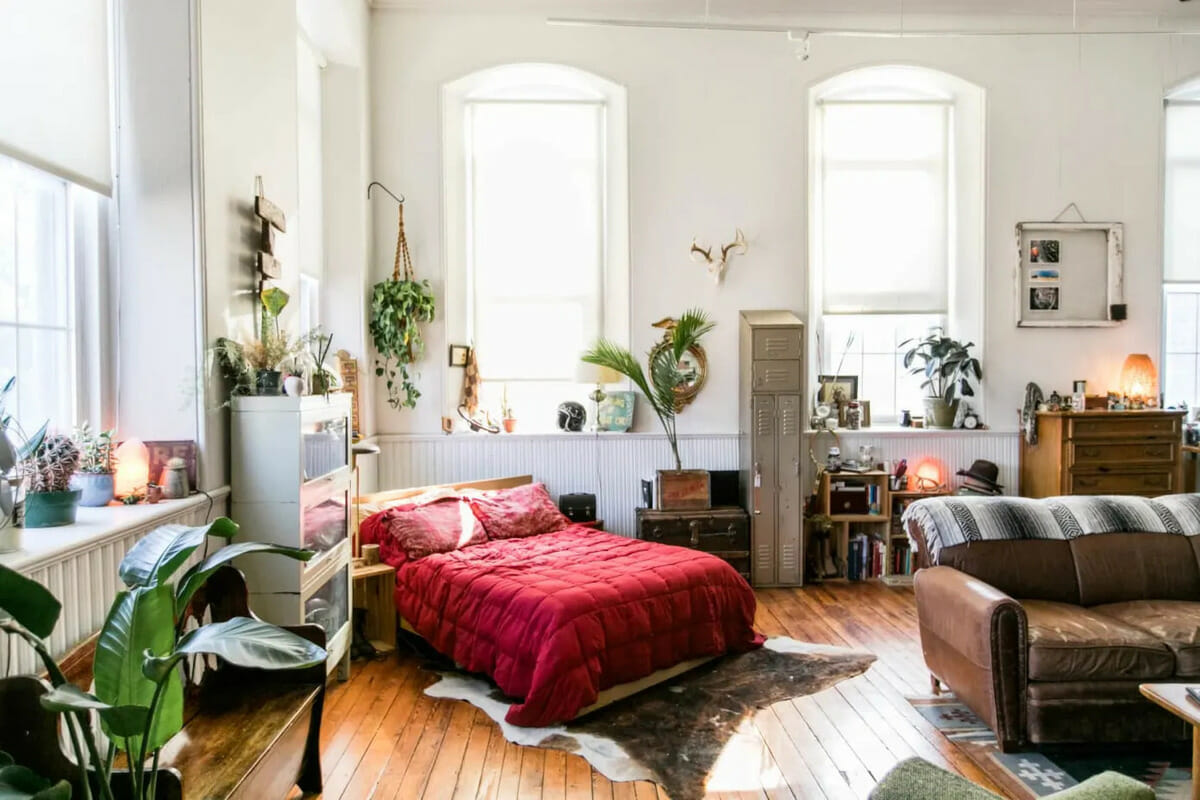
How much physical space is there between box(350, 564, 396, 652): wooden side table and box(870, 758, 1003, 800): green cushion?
334 cm

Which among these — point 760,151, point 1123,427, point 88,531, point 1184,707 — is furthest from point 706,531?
point 88,531

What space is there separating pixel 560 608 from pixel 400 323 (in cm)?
290

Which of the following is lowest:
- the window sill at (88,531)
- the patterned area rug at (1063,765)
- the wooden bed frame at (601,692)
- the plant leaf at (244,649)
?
the patterned area rug at (1063,765)

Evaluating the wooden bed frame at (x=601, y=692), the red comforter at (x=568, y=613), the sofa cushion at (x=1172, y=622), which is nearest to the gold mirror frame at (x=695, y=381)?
the wooden bed frame at (x=601, y=692)

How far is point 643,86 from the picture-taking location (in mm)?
6129

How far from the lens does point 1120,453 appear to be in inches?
231

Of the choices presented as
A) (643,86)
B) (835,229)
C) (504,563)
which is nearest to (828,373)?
(835,229)

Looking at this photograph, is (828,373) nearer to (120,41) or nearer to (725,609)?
(725,609)

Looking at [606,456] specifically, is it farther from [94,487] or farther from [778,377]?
[94,487]

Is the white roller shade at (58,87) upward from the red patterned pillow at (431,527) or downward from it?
upward

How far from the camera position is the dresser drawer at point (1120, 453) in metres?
5.84

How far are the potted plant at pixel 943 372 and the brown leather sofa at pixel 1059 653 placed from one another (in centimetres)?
266

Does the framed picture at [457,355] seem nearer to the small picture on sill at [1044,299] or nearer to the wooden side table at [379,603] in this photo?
the wooden side table at [379,603]

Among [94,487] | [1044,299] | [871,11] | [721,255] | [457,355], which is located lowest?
[94,487]
